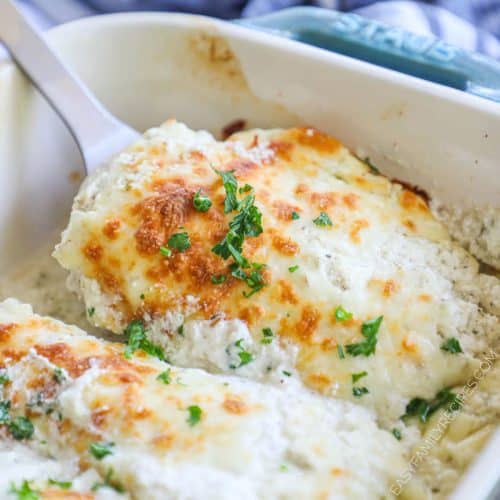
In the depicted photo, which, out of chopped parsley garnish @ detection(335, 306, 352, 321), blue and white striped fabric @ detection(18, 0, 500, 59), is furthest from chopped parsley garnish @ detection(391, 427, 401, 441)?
blue and white striped fabric @ detection(18, 0, 500, 59)

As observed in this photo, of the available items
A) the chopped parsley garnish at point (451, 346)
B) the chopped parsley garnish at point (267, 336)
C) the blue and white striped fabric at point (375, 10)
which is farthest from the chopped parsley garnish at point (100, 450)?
the blue and white striped fabric at point (375, 10)

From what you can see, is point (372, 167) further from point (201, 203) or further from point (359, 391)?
point (359, 391)

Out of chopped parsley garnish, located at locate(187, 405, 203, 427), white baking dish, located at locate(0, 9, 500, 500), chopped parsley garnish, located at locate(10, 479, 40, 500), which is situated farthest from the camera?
white baking dish, located at locate(0, 9, 500, 500)

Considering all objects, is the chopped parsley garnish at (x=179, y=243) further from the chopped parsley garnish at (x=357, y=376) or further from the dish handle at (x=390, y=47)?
the dish handle at (x=390, y=47)

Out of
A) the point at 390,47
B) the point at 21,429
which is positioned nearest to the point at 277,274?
the point at 21,429

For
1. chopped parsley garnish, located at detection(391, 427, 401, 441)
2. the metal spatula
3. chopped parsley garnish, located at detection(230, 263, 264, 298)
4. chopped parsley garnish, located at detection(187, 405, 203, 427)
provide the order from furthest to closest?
the metal spatula
chopped parsley garnish, located at detection(230, 263, 264, 298)
chopped parsley garnish, located at detection(391, 427, 401, 441)
chopped parsley garnish, located at detection(187, 405, 203, 427)

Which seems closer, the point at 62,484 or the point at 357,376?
the point at 62,484

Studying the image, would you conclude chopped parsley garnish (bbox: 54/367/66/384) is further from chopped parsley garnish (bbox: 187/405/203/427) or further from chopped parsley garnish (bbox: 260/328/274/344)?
chopped parsley garnish (bbox: 260/328/274/344)
